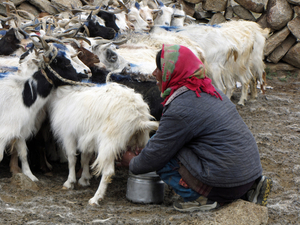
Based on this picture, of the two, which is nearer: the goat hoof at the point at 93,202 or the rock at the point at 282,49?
the goat hoof at the point at 93,202

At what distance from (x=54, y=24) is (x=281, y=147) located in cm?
422

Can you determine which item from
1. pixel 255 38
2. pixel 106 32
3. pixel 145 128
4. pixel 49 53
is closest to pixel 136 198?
pixel 145 128

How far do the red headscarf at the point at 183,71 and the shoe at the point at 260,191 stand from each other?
70 cm

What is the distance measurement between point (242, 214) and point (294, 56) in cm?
783

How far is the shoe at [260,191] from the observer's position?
2535mm

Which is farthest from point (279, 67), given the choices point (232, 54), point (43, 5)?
point (43, 5)

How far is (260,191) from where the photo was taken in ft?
8.39

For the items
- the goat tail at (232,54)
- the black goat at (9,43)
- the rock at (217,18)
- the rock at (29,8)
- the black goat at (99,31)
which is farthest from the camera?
the rock at (217,18)

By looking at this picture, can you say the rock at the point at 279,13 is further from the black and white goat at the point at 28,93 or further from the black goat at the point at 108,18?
the black and white goat at the point at 28,93

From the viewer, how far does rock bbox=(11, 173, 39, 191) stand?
3117 mm

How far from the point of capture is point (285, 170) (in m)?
3.86

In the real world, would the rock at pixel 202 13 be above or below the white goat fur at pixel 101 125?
below

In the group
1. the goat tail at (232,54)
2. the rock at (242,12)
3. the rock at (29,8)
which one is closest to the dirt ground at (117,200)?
the goat tail at (232,54)

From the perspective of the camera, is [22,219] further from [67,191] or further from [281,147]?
[281,147]
